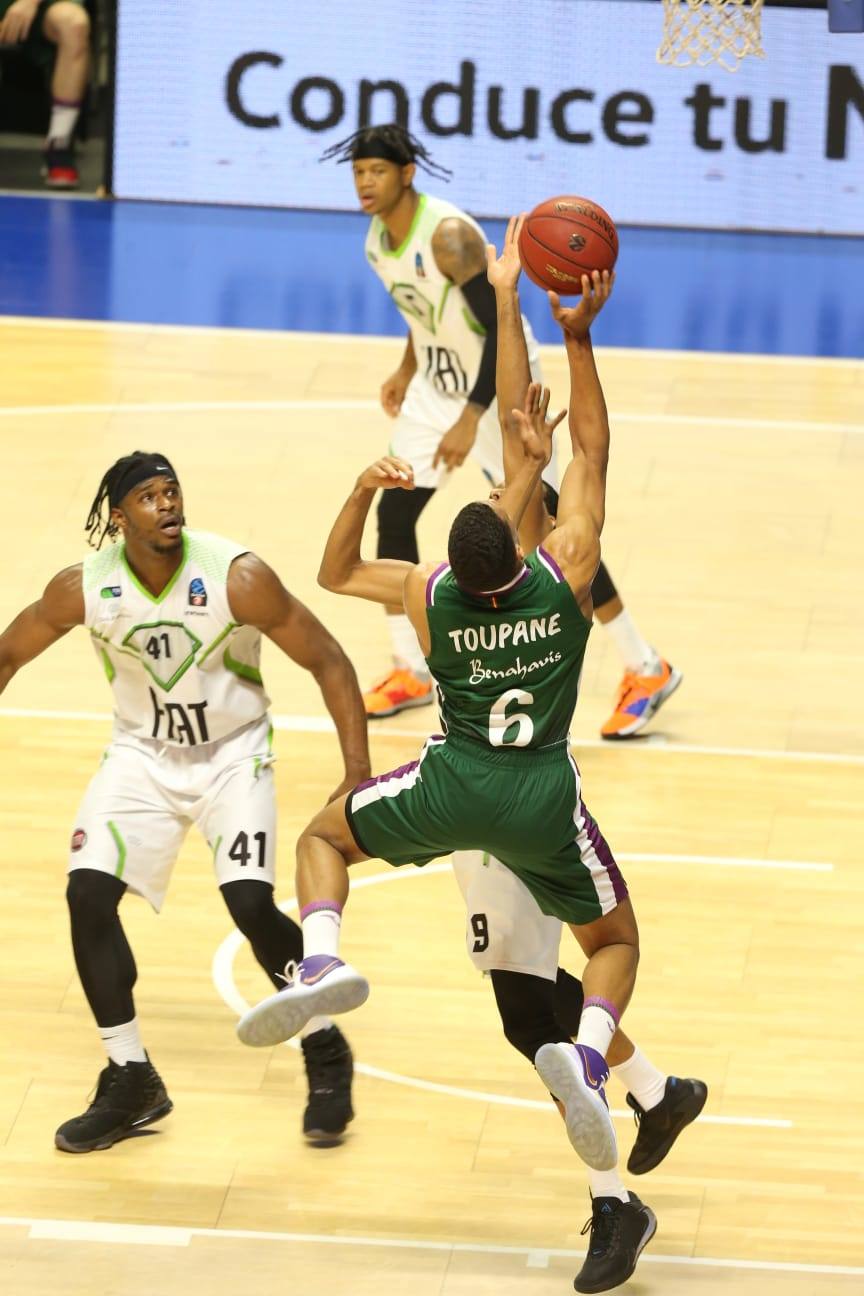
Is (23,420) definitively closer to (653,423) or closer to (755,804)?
(653,423)

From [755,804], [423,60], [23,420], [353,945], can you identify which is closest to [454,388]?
[755,804]

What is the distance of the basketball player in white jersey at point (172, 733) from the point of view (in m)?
5.97

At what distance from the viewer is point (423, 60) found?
15.5 metres

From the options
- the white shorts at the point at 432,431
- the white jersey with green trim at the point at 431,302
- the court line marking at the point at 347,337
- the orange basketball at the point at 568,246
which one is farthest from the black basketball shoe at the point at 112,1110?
the court line marking at the point at 347,337

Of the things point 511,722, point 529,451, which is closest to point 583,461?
point 529,451

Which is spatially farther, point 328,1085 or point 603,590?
point 603,590

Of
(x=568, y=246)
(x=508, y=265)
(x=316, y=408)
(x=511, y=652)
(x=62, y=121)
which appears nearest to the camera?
(x=511, y=652)

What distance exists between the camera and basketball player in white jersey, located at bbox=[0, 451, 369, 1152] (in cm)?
597

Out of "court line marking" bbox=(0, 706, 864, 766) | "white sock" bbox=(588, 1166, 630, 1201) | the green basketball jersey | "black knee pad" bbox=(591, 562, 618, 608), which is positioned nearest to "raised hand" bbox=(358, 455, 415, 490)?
the green basketball jersey

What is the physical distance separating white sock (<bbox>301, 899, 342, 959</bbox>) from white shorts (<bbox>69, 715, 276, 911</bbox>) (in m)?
0.59

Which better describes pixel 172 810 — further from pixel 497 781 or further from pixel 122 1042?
pixel 497 781

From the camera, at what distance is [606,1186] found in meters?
5.37

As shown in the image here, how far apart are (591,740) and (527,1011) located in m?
3.33

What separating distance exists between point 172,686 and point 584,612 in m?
1.31
